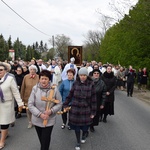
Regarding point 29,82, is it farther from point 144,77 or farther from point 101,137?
point 144,77

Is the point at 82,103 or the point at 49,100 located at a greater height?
the point at 49,100

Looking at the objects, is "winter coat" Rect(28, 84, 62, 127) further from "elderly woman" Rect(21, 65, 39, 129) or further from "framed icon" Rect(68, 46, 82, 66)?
"framed icon" Rect(68, 46, 82, 66)

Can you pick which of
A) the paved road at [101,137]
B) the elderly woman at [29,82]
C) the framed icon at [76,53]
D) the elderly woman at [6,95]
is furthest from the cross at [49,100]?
the framed icon at [76,53]

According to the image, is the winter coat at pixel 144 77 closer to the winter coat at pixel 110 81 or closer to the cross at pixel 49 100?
the winter coat at pixel 110 81

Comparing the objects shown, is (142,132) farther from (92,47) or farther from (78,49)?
(92,47)

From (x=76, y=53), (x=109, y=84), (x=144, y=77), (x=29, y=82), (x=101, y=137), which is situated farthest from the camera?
(x=144, y=77)

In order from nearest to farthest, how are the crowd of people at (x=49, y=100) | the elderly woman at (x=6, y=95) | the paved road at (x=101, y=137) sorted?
1. the crowd of people at (x=49, y=100)
2. the elderly woman at (x=6, y=95)
3. the paved road at (x=101, y=137)

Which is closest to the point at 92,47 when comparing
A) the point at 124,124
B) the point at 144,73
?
the point at 144,73

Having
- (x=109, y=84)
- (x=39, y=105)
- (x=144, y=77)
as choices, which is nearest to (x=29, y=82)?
(x=109, y=84)

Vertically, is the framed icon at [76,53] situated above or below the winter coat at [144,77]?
above

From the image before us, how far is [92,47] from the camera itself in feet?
266

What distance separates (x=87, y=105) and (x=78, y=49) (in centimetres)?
938

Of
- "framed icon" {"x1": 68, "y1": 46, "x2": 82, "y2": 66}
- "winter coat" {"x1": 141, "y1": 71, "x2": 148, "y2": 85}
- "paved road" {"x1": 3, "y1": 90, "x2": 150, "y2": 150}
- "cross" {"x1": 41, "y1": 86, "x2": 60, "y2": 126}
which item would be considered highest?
"framed icon" {"x1": 68, "y1": 46, "x2": 82, "y2": 66}

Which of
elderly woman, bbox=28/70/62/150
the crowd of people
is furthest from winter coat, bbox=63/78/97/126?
elderly woman, bbox=28/70/62/150
